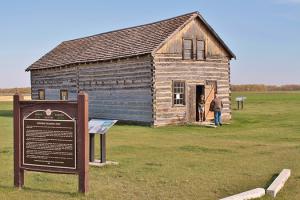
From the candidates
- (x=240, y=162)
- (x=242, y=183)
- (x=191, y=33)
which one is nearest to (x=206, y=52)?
(x=191, y=33)

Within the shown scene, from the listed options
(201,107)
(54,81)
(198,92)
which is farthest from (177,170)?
(54,81)

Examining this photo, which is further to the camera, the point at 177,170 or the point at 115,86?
the point at 115,86

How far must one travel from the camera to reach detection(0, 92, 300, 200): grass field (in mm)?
8688

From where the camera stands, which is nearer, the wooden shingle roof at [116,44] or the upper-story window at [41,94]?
the wooden shingle roof at [116,44]

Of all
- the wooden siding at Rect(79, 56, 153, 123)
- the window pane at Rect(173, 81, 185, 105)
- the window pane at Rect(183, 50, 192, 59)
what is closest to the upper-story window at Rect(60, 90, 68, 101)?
the wooden siding at Rect(79, 56, 153, 123)

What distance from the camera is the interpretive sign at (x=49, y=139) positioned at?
861cm

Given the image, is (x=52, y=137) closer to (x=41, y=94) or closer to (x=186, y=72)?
(x=186, y=72)

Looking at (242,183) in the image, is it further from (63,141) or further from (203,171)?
(63,141)

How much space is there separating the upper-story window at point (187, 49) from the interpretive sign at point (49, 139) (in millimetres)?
18475

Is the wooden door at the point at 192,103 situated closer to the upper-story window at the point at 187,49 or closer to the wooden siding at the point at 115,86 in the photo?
the upper-story window at the point at 187,49

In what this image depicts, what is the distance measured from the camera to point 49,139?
8.71 meters

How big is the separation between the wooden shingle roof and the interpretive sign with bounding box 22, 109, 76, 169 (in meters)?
16.2

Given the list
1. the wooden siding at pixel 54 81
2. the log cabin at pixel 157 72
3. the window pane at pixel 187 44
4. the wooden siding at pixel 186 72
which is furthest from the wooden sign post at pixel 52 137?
the wooden siding at pixel 54 81

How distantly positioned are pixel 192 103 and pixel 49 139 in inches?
744
